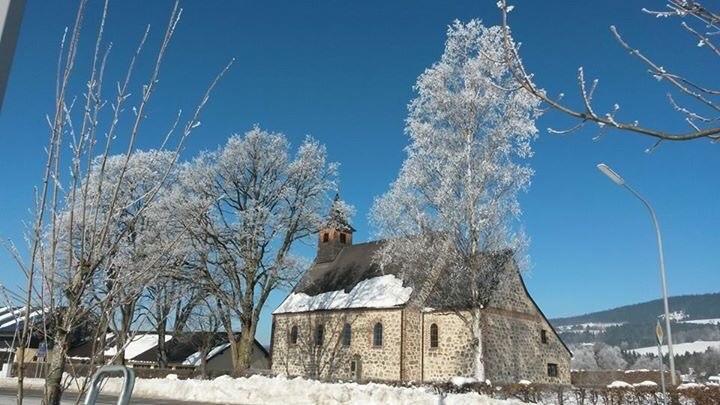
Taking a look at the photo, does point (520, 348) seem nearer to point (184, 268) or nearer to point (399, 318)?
point (399, 318)

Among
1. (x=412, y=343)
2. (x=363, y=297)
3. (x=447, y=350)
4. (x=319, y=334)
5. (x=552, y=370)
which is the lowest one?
(x=552, y=370)

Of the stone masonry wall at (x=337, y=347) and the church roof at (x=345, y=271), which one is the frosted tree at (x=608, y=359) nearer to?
the church roof at (x=345, y=271)

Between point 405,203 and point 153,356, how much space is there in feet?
109

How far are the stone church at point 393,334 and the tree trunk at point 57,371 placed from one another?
23.4 metres

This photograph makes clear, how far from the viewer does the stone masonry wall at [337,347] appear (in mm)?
31969

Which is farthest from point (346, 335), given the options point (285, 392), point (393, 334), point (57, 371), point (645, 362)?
point (645, 362)

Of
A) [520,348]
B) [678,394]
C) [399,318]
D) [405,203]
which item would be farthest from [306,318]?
[678,394]

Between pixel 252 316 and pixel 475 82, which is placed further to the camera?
pixel 252 316

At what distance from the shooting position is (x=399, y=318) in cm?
3177

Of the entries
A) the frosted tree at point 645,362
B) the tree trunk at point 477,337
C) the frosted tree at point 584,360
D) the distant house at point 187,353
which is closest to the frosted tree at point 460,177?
the tree trunk at point 477,337

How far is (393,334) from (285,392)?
11.0 metres

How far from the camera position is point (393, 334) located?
31.9m

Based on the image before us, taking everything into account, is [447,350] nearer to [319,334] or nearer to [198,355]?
[319,334]

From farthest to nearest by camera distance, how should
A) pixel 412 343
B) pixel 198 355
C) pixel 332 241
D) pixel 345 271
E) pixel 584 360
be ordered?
pixel 584 360 < pixel 198 355 < pixel 332 241 < pixel 345 271 < pixel 412 343
